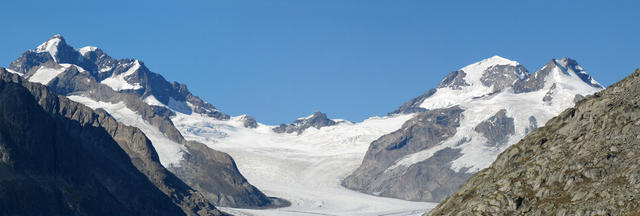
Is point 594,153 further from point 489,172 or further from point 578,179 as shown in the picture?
point 489,172

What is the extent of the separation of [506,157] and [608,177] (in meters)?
25.8

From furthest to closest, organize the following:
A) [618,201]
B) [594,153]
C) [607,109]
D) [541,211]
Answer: [607,109] → [594,153] → [541,211] → [618,201]

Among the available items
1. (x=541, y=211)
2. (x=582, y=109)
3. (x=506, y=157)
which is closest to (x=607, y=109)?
(x=582, y=109)

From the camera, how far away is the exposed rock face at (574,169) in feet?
341

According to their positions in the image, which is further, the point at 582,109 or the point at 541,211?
the point at 582,109

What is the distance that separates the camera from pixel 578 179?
110750 millimetres

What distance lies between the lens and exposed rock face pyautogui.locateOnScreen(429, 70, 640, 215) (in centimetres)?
10399

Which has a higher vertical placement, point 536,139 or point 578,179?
point 536,139

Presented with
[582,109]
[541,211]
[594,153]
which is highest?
[582,109]

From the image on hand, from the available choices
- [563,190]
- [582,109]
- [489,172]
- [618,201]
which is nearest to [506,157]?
[489,172]

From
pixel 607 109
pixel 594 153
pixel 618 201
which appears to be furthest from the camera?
pixel 607 109

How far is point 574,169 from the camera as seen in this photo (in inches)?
4459

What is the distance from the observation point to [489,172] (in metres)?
132

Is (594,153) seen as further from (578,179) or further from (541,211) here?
(541,211)
